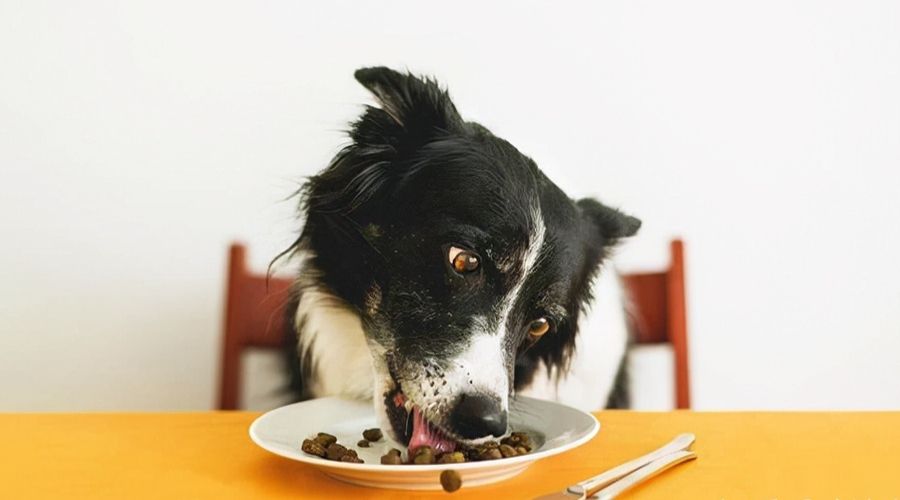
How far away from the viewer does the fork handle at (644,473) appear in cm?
92

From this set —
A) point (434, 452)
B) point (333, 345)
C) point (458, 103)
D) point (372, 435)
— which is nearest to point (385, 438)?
point (372, 435)

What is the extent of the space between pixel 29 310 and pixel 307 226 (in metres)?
0.69

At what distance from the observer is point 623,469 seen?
1004mm

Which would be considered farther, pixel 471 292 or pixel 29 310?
pixel 29 310

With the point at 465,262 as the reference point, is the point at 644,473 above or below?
below

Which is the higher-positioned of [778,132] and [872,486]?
[778,132]

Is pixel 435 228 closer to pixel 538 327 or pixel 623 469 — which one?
pixel 538 327

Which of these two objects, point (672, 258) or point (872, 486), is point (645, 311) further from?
point (872, 486)

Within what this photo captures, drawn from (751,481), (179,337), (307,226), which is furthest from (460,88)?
(751,481)

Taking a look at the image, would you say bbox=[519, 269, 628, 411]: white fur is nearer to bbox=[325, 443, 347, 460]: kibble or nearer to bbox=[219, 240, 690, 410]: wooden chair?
bbox=[219, 240, 690, 410]: wooden chair

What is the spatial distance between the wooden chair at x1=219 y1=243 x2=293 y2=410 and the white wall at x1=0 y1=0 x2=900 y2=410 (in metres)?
0.06

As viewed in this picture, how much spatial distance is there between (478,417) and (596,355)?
0.69 m

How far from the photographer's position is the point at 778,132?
5.80 feet

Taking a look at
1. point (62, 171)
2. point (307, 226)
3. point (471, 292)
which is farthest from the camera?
point (62, 171)
